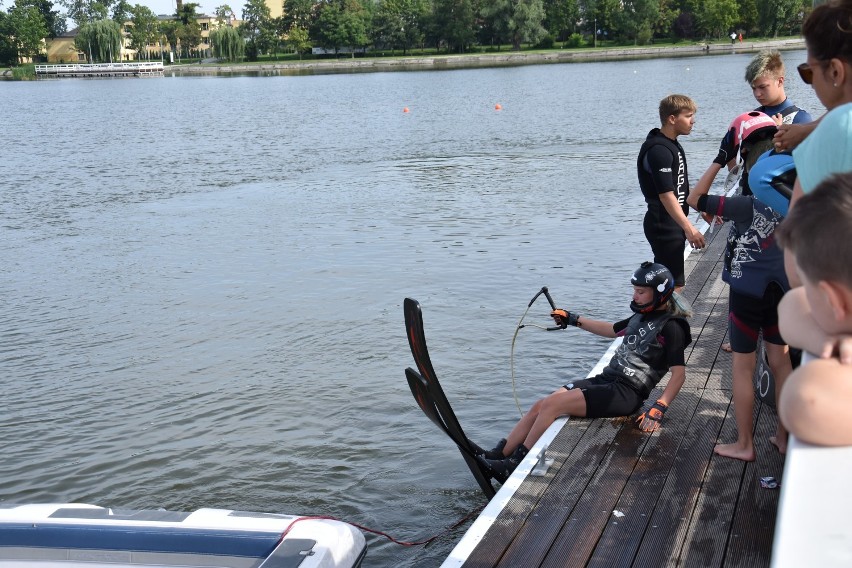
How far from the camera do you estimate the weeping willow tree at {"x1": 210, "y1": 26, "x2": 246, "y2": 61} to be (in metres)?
121

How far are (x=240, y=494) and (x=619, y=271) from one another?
737 centimetres

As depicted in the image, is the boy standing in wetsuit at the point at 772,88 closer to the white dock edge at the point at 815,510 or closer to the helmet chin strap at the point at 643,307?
the helmet chin strap at the point at 643,307

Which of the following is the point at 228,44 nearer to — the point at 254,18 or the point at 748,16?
the point at 254,18

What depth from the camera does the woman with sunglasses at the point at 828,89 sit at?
2.31 metres

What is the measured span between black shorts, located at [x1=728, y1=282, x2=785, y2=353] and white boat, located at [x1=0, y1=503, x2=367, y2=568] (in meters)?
2.21

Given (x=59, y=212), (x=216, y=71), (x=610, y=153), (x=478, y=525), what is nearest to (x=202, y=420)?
(x=478, y=525)

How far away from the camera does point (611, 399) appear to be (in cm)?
531

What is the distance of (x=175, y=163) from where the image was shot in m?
26.7

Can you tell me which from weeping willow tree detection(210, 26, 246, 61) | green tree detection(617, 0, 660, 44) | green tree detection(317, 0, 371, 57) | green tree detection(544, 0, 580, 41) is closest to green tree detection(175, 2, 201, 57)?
weeping willow tree detection(210, 26, 246, 61)

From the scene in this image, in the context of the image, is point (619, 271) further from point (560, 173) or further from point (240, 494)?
point (560, 173)

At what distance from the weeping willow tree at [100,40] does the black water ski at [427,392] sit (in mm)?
129874

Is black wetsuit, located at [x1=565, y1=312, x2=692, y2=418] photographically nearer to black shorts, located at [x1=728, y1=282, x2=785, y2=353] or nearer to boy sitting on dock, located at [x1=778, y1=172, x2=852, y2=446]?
black shorts, located at [x1=728, y1=282, x2=785, y2=353]

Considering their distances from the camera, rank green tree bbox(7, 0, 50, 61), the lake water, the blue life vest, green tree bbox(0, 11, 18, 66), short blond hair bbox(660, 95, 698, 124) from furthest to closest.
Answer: green tree bbox(7, 0, 50, 61), green tree bbox(0, 11, 18, 66), the lake water, short blond hair bbox(660, 95, 698, 124), the blue life vest

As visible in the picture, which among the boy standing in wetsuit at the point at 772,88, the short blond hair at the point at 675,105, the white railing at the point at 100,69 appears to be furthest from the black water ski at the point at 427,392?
the white railing at the point at 100,69
